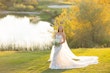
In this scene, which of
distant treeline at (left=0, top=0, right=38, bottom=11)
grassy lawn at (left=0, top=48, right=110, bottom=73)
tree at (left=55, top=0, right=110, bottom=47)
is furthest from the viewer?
distant treeline at (left=0, top=0, right=38, bottom=11)

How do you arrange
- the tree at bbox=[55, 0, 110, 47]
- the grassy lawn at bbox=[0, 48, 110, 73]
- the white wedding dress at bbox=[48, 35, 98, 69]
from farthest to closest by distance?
the tree at bbox=[55, 0, 110, 47] → the white wedding dress at bbox=[48, 35, 98, 69] → the grassy lawn at bbox=[0, 48, 110, 73]

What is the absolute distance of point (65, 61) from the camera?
16.7 metres

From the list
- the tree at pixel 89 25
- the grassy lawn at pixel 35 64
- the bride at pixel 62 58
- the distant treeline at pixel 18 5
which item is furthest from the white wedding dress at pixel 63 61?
the distant treeline at pixel 18 5

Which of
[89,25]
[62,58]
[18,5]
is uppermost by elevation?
[18,5]

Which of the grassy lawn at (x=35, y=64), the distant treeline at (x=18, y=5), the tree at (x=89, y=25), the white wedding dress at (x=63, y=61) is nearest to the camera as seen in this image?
the grassy lawn at (x=35, y=64)

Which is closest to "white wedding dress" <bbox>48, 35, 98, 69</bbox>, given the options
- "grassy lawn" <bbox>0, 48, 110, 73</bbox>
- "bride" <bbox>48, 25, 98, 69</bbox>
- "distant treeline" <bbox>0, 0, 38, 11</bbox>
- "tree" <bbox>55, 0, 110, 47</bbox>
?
"bride" <bbox>48, 25, 98, 69</bbox>

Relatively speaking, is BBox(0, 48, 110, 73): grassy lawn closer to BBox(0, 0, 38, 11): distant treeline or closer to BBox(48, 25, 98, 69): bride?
BBox(48, 25, 98, 69): bride

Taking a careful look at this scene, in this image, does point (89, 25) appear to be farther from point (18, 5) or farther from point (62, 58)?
point (18, 5)

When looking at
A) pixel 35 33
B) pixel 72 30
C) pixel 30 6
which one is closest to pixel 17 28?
pixel 35 33

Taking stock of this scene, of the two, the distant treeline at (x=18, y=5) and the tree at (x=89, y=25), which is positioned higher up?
the distant treeline at (x=18, y=5)

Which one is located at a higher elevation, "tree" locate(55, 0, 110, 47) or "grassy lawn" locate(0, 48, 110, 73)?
"tree" locate(55, 0, 110, 47)

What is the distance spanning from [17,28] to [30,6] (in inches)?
1609

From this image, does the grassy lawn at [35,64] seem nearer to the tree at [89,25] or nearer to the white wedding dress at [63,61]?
the white wedding dress at [63,61]

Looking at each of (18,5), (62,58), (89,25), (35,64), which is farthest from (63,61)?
(18,5)
